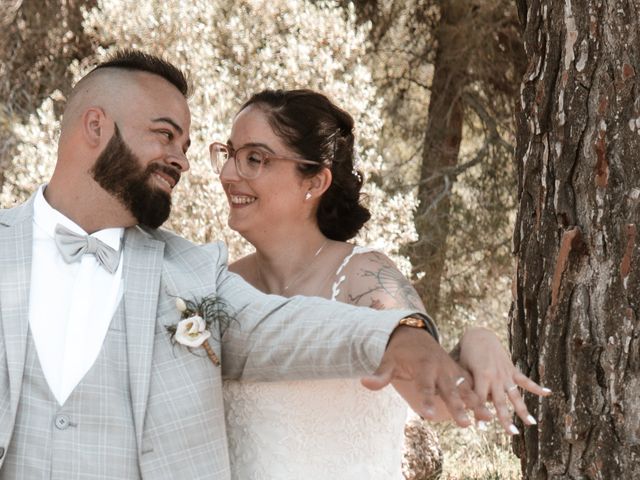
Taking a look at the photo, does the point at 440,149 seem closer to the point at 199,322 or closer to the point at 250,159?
the point at 250,159

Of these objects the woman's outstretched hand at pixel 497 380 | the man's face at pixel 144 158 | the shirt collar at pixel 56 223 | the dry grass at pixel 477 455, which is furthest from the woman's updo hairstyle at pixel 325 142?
the dry grass at pixel 477 455

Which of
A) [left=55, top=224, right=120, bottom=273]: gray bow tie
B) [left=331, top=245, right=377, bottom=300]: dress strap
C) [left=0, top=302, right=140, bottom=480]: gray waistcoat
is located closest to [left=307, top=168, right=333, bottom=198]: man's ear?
[left=331, top=245, right=377, bottom=300]: dress strap

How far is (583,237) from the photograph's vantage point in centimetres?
322

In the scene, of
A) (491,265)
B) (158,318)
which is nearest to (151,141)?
(158,318)

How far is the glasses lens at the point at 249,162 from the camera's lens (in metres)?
3.80

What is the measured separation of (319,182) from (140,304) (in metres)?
1.13

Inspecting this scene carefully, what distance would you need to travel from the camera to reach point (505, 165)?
31.2 ft

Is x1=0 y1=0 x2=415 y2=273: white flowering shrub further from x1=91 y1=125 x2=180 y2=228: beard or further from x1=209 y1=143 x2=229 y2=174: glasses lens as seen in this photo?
x1=91 y1=125 x2=180 y2=228: beard

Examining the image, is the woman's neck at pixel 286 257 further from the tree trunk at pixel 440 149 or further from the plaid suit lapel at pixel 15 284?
the tree trunk at pixel 440 149

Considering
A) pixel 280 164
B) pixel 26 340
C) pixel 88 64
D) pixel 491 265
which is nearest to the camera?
pixel 26 340

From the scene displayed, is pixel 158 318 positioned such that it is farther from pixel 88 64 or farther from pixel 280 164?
pixel 88 64

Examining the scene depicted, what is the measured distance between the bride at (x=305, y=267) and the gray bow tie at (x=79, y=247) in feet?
1.92

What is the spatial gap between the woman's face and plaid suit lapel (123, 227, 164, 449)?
0.67 m

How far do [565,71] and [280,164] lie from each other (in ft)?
3.55
